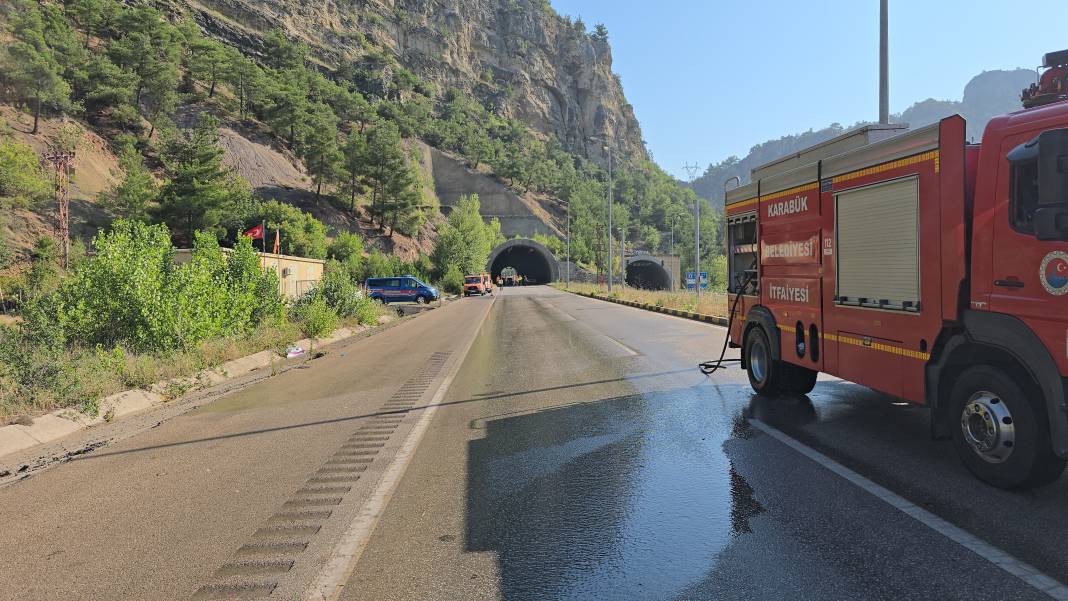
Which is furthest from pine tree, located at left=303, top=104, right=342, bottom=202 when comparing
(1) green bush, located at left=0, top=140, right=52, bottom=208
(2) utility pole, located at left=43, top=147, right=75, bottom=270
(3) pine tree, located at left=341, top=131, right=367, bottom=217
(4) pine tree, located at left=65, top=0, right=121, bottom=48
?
(1) green bush, located at left=0, top=140, right=52, bottom=208

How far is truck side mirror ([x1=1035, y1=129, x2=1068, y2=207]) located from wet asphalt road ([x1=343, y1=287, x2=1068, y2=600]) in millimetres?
2151

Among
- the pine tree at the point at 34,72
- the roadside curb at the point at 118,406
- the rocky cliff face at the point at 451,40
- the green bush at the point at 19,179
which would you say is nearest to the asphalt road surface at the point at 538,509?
the roadside curb at the point at 118,406

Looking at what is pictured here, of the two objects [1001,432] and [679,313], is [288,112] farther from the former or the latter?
[1001,432]

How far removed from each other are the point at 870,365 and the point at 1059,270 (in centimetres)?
219

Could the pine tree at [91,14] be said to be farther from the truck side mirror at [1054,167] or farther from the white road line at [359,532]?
the truck side mirror at [1054,167]

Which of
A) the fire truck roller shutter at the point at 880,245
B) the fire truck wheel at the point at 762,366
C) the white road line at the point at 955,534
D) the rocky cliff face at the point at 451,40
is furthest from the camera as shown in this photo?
the rocky cliff face at the point at 451,40

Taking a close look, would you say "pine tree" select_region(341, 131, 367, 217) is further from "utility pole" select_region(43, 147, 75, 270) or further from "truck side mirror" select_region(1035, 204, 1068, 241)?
"truck side mirror" select_region(1035, 204, 1068, 241)

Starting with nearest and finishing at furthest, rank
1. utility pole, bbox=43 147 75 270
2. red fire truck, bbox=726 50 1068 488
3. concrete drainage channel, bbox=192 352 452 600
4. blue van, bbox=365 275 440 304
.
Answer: concrete drainage channel, bbox=192 352 452 600 < red fire truck, bbox=726 50 1068 488 < blue van, bbox=365 275 440 304 < utility pole, bbox=43 147 75 270

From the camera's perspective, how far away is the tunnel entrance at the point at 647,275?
9319 centimetres

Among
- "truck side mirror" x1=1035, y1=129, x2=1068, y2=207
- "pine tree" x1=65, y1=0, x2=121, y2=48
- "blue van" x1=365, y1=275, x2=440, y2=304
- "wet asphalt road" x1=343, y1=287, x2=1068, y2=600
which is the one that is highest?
"pine tree" x1=65, y1=0, x2=121, y2=48

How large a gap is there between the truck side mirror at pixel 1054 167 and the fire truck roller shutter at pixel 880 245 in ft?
4.28

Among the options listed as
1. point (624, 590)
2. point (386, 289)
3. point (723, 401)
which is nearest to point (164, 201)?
point (386, 289)

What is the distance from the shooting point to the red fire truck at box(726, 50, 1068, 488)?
4.28 meters

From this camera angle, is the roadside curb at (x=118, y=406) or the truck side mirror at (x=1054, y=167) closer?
the truck side mirror at (x=1054, y=167)
